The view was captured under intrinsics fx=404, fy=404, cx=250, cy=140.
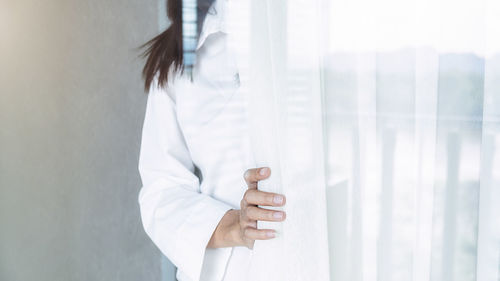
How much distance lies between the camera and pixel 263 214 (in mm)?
485

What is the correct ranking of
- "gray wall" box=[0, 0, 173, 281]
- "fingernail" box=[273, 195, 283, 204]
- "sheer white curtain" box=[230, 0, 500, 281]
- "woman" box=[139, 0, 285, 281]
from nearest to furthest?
1. "sheer white curtain" box=[230, 0, 500, 281]
2. "fingernail" box=[273, 195, 283, 204]
3. "woman" box=[139, 0, 285, 281]
4. "gray wall" box=[0, 0, 173, 281]

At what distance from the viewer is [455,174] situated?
0.39 meters

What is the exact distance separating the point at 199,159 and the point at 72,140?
52cm

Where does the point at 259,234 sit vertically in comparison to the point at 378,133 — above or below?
below

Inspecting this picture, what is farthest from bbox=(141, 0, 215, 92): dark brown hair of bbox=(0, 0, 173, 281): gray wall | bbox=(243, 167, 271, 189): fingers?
bbox=(243, 167, 271, 189): fingers

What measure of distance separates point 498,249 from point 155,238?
506 mm

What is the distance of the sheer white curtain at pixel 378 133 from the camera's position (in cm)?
37

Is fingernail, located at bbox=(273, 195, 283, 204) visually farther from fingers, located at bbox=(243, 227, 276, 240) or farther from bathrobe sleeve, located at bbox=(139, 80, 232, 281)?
bathrobe sleeve, located at bbox=(139, 80, 232, 281)

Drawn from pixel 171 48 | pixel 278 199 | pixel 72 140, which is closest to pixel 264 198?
pixel 278 199

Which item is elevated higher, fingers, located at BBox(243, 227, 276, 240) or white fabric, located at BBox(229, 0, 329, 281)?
white fabric, located at BBox(229, 0, 329, 281)

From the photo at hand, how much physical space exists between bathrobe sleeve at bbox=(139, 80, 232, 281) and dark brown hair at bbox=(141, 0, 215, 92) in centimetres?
3

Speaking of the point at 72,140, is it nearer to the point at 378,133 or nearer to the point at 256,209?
the point at 256,209

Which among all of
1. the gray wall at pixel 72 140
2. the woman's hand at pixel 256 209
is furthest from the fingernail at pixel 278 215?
the gray wall at pixel 72 140

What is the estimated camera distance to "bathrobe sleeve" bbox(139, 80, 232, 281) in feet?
2.09
